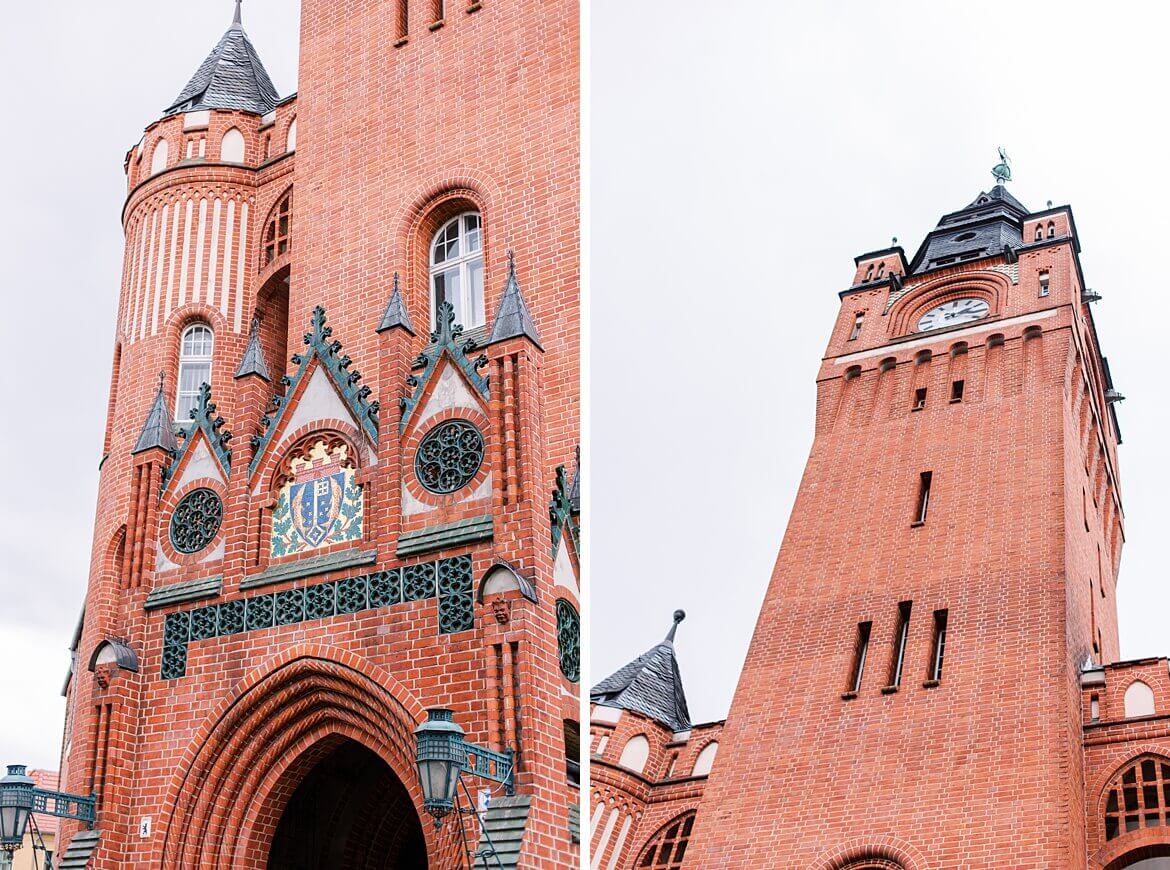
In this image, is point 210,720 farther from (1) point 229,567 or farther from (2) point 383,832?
(2) point 383,832

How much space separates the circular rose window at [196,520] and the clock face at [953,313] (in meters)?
19.5

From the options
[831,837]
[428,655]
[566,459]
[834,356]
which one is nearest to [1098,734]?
[831,837]

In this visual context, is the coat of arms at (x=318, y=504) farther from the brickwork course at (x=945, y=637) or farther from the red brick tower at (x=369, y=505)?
the brickwork course at (x=945, y=637)

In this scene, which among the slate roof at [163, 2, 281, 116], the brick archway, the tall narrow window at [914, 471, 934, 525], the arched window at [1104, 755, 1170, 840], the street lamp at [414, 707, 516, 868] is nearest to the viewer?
the street lamp at [414, 707, 516, 868]

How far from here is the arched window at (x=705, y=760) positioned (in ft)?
85.9

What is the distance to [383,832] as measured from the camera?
1486 centimetres

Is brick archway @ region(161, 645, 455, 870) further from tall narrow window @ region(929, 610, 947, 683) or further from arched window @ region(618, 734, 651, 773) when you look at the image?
arched window @ region(618, 734, 651, 773)

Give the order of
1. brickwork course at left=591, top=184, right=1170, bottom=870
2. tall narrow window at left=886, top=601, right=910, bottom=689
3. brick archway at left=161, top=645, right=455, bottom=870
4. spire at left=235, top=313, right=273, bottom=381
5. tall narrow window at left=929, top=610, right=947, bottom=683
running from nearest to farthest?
1. brick archway at left=161, top=645, right=455, bottom=870
2. spire at left=235, top=313, right=273, bottom=381
3. brickwork course at left=591, top=184, right=1170, bottom=870
4. tall narrow window at left=929, top=610, right=947, bottom=683
5. tall narrow window at left=886, top=601, right=910, bottom=689

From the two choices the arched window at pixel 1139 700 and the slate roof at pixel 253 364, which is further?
the arched window at pixel 1139 700

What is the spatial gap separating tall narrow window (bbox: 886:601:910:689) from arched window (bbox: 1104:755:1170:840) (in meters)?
3.57

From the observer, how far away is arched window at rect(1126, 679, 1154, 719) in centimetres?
2286

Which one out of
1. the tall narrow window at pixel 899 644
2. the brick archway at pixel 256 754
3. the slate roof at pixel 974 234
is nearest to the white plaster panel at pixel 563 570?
the brick archway at pixel 256 754

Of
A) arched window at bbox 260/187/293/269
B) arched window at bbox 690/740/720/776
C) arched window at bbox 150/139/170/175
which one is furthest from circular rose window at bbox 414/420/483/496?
arched window at bbox 690/740/720/776

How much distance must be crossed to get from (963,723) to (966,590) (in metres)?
2.79
